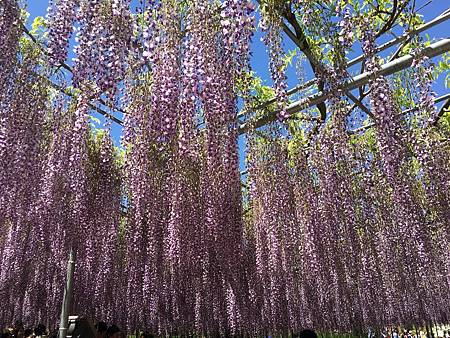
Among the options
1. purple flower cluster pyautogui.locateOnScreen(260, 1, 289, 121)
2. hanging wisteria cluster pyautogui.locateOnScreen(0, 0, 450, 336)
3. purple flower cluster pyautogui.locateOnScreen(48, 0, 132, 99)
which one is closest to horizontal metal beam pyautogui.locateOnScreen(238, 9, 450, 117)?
hanging wisteria cluster pyautogui.locateOnScreen(0, 0, 450, 336)

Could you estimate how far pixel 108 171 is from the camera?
6.41m

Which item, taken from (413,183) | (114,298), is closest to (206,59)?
(413,183)

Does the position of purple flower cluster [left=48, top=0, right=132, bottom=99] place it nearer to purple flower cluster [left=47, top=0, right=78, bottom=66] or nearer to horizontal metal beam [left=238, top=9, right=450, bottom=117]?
purple flower cluster [left=47, top=0, right=78, bottom=66]

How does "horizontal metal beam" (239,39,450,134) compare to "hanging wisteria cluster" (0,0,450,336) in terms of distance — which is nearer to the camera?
"hanging wisteria cluster" (0,0,450,336)

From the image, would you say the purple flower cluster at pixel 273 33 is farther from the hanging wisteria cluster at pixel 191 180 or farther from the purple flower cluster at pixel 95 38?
the purple flower cluster at pixel 95 38

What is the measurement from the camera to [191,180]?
4.74 metres

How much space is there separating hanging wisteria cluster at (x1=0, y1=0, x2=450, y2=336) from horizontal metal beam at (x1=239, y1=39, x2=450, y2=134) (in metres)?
0.14

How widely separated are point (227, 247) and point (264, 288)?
3287 millimetres

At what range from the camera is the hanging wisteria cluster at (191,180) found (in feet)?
13.3

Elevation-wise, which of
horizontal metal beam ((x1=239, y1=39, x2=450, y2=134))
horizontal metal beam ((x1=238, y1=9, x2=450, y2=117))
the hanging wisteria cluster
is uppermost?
horizontal metal beam ((x1=238, y1=9, x2=450, y2=117))

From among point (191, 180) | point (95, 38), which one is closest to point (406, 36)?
point (191, 180)

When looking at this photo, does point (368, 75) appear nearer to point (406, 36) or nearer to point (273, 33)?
point (406, 36)

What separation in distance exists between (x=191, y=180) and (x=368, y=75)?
8.00 ft

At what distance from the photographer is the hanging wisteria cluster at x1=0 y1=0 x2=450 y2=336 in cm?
405
